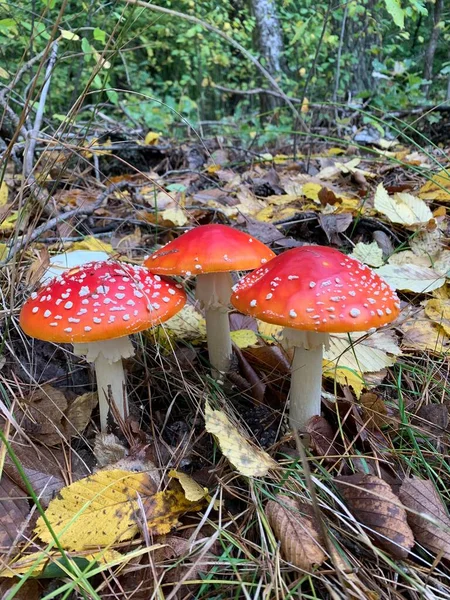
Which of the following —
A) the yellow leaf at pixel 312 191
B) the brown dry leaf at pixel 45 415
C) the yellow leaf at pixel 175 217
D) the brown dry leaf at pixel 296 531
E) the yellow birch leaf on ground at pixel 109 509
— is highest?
the yellow leaf at pixel 312 191

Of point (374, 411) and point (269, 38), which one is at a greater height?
point (269, 38)

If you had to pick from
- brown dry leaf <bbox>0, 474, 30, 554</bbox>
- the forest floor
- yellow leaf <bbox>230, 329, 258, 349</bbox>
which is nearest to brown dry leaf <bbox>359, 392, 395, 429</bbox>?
the forest floor

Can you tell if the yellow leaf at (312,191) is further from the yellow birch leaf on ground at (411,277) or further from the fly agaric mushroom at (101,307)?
the fly agaric mushroom at (101,307)

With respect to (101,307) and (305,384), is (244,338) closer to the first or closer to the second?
(305,384)

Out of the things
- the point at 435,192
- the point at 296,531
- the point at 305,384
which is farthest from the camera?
the point at 435,192

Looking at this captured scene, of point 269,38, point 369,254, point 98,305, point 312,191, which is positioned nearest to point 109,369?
point 98,305

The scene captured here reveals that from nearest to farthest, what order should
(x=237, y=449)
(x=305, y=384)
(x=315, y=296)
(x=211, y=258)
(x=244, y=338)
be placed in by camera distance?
(x=315, y=296) < (x=237, y=449) < (x=211, y=258) < (x=305, y=384) < (x=244, y=338)

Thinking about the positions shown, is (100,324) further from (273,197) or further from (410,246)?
(273,197)

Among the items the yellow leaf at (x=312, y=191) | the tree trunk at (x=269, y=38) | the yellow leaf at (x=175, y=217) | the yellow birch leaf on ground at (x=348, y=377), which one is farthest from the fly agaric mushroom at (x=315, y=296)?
the tree trunk at (x=269, y=38)
